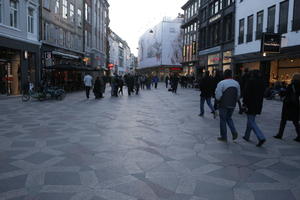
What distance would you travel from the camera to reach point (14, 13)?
21.5 metres

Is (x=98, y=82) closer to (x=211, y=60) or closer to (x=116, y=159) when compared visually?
(x=116, y=159)

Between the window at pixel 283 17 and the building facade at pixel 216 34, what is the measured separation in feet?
31.6

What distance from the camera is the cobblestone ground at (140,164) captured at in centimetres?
415

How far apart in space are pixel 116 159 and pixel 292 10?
20722 mm

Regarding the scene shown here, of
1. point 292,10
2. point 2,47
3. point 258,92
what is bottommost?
point 258,92

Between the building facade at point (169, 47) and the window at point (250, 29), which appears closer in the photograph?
the window at point (250, 29)

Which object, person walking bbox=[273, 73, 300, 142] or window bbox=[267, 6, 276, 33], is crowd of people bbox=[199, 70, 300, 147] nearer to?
person walking bbox=[273, 73, 300, 142]

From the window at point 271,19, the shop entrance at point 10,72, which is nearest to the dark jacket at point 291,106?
the shop entrance at point 10,72

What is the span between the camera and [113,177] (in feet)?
15.5

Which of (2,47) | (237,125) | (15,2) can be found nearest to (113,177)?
(237,125)

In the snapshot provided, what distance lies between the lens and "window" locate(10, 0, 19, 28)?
21.0 m

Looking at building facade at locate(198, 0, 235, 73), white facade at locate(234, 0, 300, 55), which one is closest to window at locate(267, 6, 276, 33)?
white facade at locate(234, 0, 300, 55)

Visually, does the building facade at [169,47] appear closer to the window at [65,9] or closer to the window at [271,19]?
the window at [65,9]

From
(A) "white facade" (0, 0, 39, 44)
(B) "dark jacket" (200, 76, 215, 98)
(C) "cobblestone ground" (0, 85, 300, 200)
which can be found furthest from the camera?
(A) "white facade" (0, 0, 39, 44)
